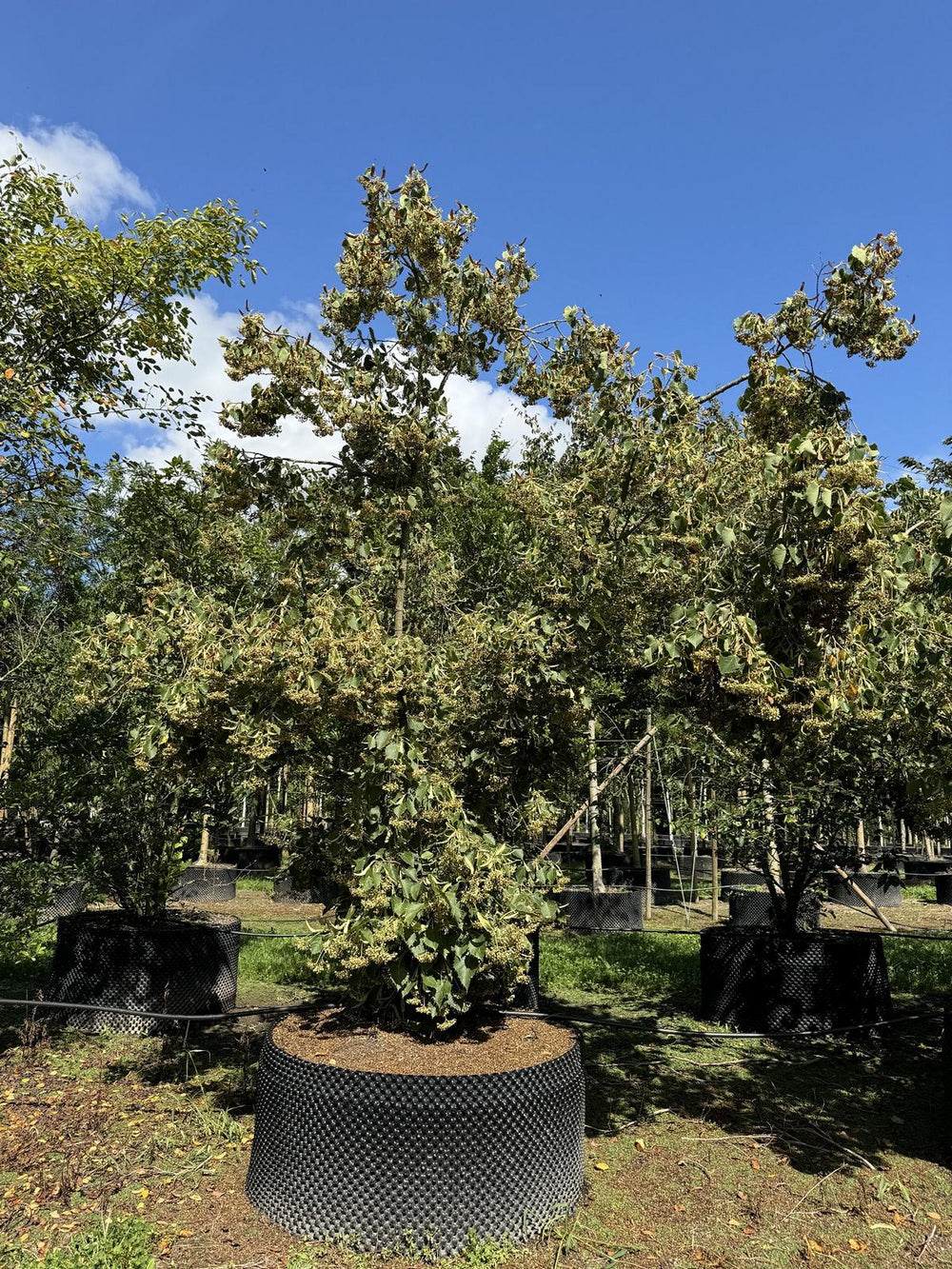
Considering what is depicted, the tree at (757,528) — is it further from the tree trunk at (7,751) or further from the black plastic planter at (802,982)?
the tree trunk at (7,751)

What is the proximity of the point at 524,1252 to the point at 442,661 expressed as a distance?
2.37 m

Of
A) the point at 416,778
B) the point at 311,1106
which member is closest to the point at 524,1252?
the point at 311,1106

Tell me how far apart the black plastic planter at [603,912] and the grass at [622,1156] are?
440cm

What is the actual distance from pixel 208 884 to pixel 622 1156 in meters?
11.5

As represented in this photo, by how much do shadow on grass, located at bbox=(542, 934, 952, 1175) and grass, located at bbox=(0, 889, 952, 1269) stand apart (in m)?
0.02

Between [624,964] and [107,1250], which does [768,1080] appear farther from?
[107,1250]

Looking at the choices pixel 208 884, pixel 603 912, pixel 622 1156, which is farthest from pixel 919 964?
pixel 208 884

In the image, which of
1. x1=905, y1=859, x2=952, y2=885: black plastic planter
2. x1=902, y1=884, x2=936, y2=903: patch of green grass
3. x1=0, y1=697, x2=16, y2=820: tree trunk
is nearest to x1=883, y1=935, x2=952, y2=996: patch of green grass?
x1=902, y1=884, x2=936, y2=903: patch of green grass

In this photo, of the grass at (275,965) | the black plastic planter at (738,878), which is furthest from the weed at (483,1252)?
the black plastic planter at (738,878)

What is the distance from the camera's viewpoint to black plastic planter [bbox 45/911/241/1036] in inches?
227

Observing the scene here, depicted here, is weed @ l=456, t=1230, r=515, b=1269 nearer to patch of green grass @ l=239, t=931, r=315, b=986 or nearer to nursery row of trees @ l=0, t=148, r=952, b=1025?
nursery row of trees @ l=0, t=148, r=952, b=1025

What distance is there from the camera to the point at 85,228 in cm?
620

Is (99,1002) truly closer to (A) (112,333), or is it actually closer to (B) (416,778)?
(B) (416,778)

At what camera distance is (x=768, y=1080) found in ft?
16.7
